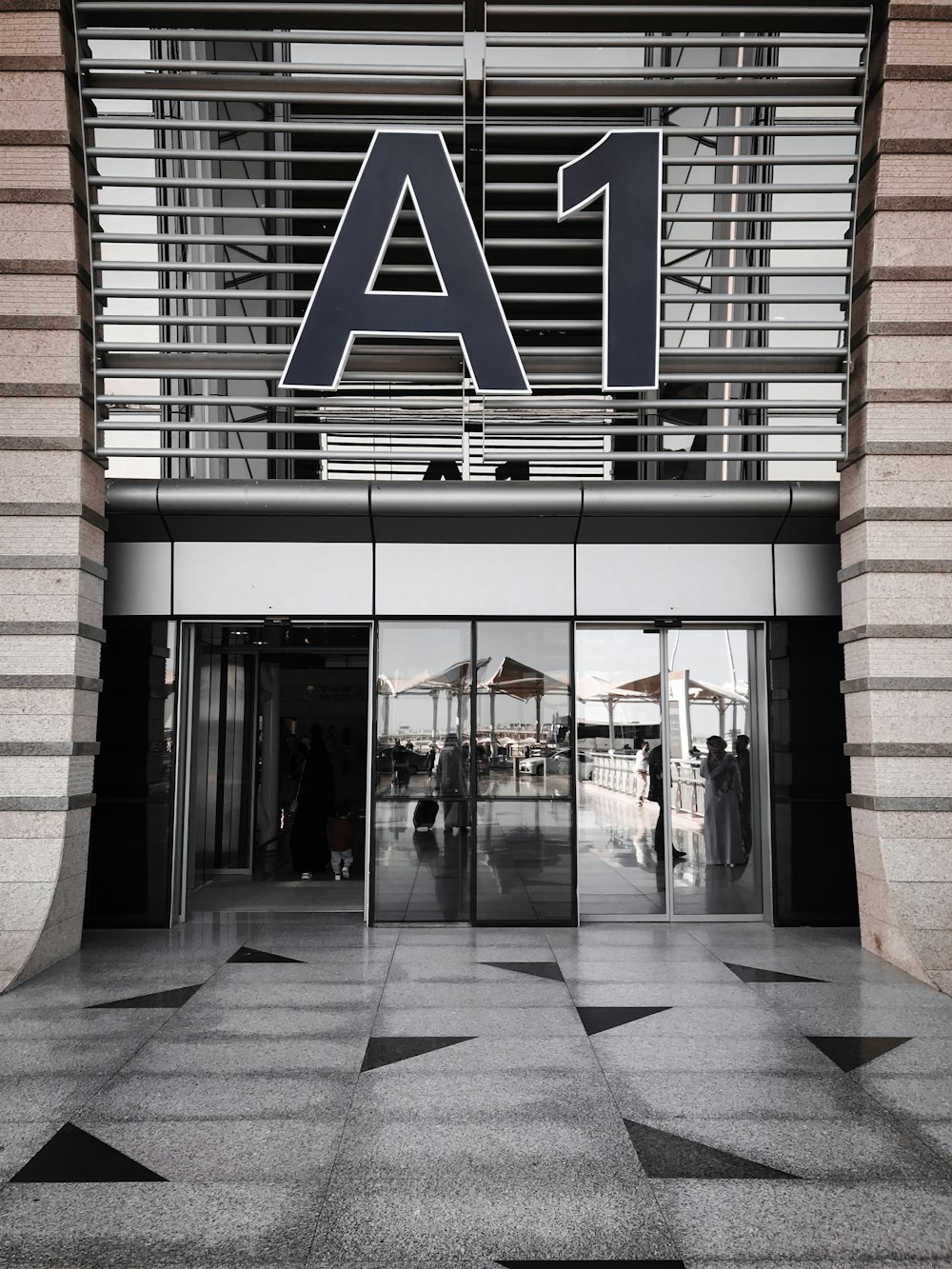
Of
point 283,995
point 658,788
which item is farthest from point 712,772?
point 283,995

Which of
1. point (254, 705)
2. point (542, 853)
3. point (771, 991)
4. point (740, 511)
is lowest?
point (771, 991)

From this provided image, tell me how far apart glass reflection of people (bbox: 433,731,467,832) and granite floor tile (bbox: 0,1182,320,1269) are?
6.31 meters

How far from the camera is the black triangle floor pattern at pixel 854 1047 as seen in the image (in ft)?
20.4

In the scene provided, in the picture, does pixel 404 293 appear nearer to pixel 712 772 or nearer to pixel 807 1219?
pixel 712 772

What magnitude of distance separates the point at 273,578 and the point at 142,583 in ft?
4.81

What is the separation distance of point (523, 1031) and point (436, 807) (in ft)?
13.5

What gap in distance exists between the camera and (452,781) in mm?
10773

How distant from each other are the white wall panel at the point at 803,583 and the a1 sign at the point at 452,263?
10.6 ft

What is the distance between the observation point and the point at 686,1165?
4.66 meters

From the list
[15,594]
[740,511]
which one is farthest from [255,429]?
[740,511]

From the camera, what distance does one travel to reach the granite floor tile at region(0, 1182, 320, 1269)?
385 centimetres

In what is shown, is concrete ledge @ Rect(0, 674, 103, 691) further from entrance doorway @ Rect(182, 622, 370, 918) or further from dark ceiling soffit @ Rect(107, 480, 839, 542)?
entrance doorway @ Rect(182, 622, 370, 918)

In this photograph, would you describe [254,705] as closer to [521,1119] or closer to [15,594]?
[15,594]

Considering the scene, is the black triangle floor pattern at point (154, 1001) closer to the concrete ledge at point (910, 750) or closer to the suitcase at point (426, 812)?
the suitcase at point (426, 812)
